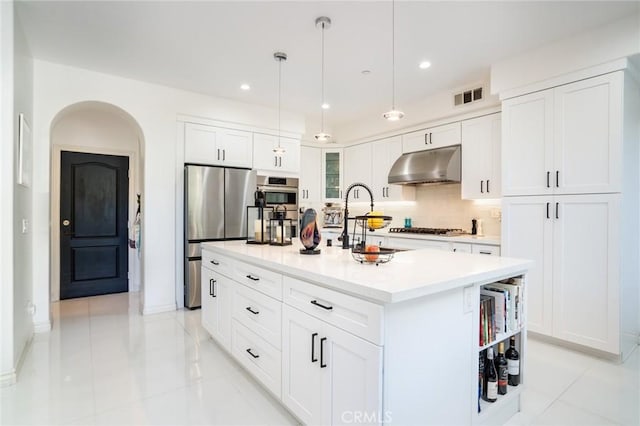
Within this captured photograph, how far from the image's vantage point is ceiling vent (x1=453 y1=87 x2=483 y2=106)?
3947 mm

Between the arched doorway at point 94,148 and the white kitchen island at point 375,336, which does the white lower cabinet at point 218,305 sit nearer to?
the white kitchen island at point 375,336

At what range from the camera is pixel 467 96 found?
13.3ft

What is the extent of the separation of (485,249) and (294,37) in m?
2.90

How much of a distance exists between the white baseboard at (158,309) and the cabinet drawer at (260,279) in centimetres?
214

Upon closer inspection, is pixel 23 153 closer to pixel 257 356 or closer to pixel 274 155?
pixel 257 356

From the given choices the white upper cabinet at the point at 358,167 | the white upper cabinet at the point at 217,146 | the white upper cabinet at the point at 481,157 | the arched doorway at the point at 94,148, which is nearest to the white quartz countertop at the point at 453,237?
the white upper cabinet at the point at 481,157

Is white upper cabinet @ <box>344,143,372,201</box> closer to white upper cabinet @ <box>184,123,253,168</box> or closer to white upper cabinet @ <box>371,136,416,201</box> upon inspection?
white upper cabinet @ <box>371,136,416,201</box>

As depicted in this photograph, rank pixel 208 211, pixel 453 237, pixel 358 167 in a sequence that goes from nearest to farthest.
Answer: pixel 453 237, pixel 208 211, pixel 358 167

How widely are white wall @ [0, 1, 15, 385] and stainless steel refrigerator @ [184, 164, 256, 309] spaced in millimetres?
1885

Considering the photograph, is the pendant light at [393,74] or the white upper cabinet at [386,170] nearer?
the pendant light at [393,74]

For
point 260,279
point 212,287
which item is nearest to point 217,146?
point 212,287

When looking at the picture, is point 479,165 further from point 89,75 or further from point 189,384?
point 89,75

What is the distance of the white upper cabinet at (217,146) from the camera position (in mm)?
4348

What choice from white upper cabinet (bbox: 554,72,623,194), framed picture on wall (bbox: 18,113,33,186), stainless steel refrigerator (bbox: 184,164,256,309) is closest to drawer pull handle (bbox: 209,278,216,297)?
stainless steel refrigerator (bbox: 184,164,256,309)
